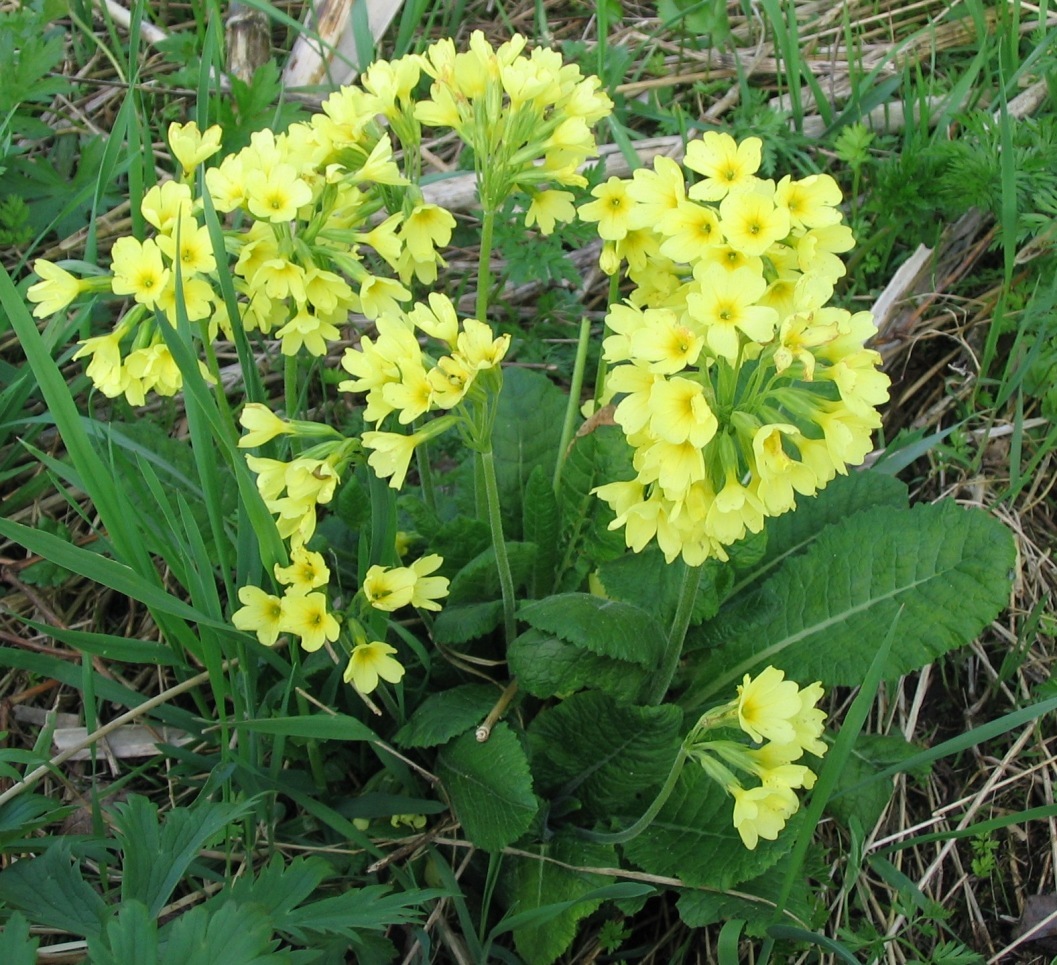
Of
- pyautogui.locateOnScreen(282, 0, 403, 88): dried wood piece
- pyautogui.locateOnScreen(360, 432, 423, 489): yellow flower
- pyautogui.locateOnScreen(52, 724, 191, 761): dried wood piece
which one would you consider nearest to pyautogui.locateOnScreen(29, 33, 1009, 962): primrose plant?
pyautogui.locateOnScreen(360, 432, 423, 489): yellow flower

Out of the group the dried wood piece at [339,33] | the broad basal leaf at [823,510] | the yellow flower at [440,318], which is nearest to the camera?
the yellow flower at [440,318]

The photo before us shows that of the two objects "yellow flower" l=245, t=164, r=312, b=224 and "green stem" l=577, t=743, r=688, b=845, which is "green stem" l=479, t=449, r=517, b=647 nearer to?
"green stem" l=577, t=743, r=688, b=845

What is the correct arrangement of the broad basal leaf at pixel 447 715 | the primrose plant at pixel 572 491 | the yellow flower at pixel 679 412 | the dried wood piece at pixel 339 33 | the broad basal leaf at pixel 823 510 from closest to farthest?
the yellow flower at pixel 679 412
the primrose plant at pixel 572 491
the broad basal leaf at pixel 447 715
the broad basal leaf at pixel 823 510
the dried wood piece at pixel 339 33

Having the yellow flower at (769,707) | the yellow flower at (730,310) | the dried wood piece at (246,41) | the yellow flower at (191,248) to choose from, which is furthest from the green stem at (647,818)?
the dried wood piece at (246,41)

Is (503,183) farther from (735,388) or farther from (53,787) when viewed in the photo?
(53,787)

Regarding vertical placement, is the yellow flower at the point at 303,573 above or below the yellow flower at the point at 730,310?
below

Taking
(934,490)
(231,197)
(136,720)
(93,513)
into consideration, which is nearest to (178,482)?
(93,513)

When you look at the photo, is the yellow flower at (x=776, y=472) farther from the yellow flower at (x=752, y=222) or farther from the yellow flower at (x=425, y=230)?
the yellow flower at (x=425, y=230)
